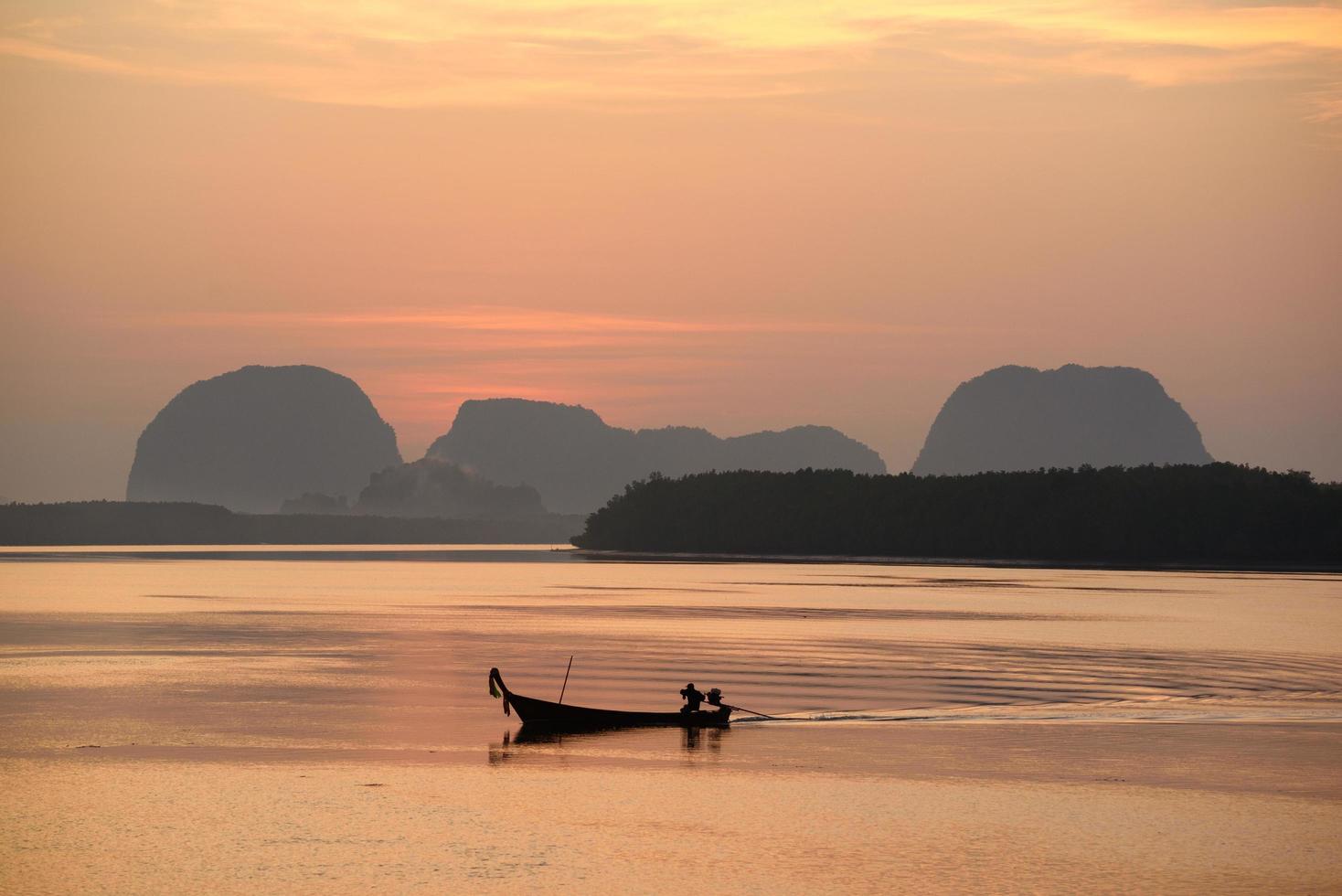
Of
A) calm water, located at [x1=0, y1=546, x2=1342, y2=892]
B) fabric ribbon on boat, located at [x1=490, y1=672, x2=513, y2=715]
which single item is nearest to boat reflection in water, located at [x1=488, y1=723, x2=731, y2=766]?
calm water, located at [x1=0, y1=546, x2=1342, y2=892]

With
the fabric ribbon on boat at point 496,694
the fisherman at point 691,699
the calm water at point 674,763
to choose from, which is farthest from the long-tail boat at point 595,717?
the calm water at point 674,763

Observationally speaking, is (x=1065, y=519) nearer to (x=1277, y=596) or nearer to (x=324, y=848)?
A: (x=1277, y=596)

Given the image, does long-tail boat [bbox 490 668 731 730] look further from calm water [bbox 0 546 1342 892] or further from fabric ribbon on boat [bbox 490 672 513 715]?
calm water [bbox 0 546 1342 892]

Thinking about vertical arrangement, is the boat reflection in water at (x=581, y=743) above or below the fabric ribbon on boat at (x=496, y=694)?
below

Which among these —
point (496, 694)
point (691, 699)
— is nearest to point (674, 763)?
point (691, 699)

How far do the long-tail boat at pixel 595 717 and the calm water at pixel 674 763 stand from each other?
0.40 m

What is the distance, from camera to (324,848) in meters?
21.8

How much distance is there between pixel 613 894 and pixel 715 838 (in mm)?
3569

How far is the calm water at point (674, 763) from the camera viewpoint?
21156 millimetres

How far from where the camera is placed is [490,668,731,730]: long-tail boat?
34500 mm

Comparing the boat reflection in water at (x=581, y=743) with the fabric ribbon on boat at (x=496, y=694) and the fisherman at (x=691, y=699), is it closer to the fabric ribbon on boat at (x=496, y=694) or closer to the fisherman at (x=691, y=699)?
the fisherman at (x=691, y=699)

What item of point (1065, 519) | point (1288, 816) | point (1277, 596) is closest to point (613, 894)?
point (1288, 816)

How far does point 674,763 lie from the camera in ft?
99.4

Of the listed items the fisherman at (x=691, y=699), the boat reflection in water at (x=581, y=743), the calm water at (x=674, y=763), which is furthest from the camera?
the fisherman at (x=691, y=699)
